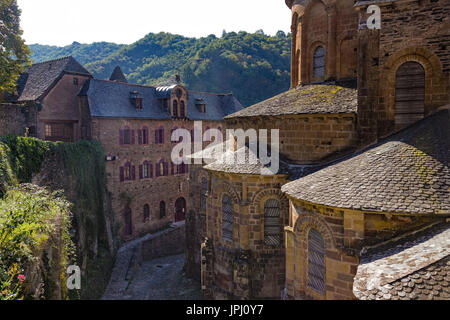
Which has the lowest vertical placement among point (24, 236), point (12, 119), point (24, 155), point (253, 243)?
point (253, 243)

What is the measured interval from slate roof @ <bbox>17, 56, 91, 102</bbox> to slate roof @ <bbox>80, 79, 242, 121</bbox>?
6.05 feet

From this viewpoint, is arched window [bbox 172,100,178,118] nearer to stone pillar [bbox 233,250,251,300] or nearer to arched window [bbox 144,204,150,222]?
arched window [bbox 144,204,150,222]

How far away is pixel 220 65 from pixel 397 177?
174 feet

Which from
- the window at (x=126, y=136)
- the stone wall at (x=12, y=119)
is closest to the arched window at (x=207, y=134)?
the window at (x=126, y=136)

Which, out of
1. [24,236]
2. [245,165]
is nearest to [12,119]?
[245,165]

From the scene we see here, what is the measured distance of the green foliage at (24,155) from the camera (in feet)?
45.6

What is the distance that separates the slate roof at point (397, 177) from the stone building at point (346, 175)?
1.5 inches

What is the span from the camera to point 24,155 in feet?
48.8

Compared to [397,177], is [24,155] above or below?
above

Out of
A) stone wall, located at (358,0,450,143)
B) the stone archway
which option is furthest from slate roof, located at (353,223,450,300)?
the stone archway

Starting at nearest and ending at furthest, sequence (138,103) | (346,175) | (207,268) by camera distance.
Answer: (346,175)
(207,268)
(138,103)

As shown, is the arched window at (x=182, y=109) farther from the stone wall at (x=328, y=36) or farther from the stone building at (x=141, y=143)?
the stone wall at (x=328, y=36)

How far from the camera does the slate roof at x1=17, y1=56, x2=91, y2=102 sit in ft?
78.7

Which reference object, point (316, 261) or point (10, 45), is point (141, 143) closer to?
point (10, 45)
